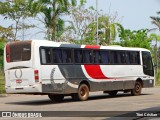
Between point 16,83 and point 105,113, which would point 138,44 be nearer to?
point 16,83

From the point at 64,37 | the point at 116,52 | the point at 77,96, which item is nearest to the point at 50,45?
the point at 77,96

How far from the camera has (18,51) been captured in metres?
20.5

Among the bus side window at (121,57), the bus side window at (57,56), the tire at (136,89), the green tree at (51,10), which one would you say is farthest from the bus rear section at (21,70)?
the green tree at (51,10)

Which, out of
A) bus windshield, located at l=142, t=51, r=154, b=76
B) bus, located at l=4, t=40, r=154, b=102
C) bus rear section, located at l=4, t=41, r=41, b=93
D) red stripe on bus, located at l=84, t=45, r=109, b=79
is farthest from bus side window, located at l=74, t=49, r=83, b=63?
bus windshield, located at l=142, t=51, r=154, b=76

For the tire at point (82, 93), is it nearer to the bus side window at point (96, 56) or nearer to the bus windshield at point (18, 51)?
the bus side window at point (96, 56)

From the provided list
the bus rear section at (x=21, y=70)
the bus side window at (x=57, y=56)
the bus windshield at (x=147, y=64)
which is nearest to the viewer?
the bus rear section at (x=21, y=70)

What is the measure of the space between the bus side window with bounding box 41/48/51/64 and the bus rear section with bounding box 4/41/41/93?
0.54 meters

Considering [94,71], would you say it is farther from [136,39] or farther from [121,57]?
[136,39]

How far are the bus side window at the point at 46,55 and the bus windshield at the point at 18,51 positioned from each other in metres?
0.62

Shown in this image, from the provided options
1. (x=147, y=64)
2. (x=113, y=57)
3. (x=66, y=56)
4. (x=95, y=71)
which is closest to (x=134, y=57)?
(x=147, y=64)

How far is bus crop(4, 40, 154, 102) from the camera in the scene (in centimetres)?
1994

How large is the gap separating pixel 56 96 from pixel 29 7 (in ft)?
65.1

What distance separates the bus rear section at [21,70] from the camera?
19781 mm

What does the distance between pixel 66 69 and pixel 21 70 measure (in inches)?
88.5
